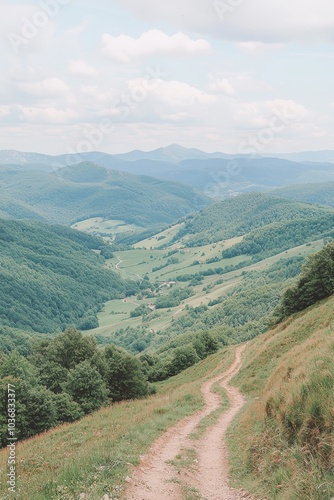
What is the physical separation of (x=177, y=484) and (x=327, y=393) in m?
6.50

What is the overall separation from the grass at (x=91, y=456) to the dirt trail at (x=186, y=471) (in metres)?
0.53

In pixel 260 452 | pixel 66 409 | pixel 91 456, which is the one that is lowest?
pixel 66 409

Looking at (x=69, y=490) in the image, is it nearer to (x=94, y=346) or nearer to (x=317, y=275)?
(x=94, y=346)

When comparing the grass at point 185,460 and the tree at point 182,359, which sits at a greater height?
the grass at point 185,460

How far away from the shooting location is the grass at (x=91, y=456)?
47.8ft

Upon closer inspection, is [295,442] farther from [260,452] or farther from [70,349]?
[70,349]

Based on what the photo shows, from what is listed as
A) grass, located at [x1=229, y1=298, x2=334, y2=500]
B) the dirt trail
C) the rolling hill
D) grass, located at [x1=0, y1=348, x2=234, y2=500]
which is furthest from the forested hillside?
grass, located at [x1=229, y1=298, x2=334, y2=500]

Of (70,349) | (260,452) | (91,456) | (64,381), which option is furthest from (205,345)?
(91,456)

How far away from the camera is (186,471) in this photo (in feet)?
59.2

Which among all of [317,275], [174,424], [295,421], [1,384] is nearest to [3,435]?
[1,384]

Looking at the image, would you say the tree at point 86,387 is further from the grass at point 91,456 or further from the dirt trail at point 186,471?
the dirt trail at point 186,471

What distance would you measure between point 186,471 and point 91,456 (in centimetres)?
398

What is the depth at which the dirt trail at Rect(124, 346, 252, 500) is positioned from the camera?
1524 centimetres

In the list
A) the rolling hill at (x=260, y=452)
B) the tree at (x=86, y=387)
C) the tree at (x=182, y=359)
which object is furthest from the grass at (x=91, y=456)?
the tree at (x=182, y=359)
